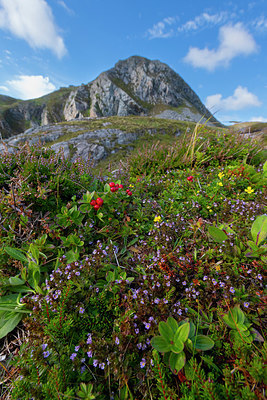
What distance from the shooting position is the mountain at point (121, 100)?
88.2 metres

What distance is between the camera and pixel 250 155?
5.72 metres

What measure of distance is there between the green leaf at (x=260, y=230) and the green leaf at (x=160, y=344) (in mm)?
1603

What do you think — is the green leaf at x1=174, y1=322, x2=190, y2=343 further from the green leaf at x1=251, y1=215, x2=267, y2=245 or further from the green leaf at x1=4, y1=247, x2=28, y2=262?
the green leaf at x1=4, y1=247, x2=28, y2=262

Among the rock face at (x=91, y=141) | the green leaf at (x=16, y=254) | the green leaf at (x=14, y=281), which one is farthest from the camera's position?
the rock face at (x=91, y=141)

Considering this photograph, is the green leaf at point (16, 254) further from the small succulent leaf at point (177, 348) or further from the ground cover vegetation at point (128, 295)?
the small succulent leaf at point (177, 348)

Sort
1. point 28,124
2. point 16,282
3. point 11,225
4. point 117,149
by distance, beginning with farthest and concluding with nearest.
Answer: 1. point 28,124
2. point 117,149
3. point 11,225
4. point 16,282

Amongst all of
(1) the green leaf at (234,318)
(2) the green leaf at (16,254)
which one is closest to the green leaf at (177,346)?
(1) the green leaf at (234,318)

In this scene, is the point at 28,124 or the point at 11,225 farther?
the point at 28,124

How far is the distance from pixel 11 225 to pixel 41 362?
1.81m

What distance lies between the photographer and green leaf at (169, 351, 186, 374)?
1.29 m

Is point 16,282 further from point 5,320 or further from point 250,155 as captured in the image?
point 250,155

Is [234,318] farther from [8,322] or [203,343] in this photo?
[8,322]

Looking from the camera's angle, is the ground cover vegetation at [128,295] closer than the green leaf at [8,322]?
Yes

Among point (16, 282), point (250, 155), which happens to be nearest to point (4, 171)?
point (16, 282)
